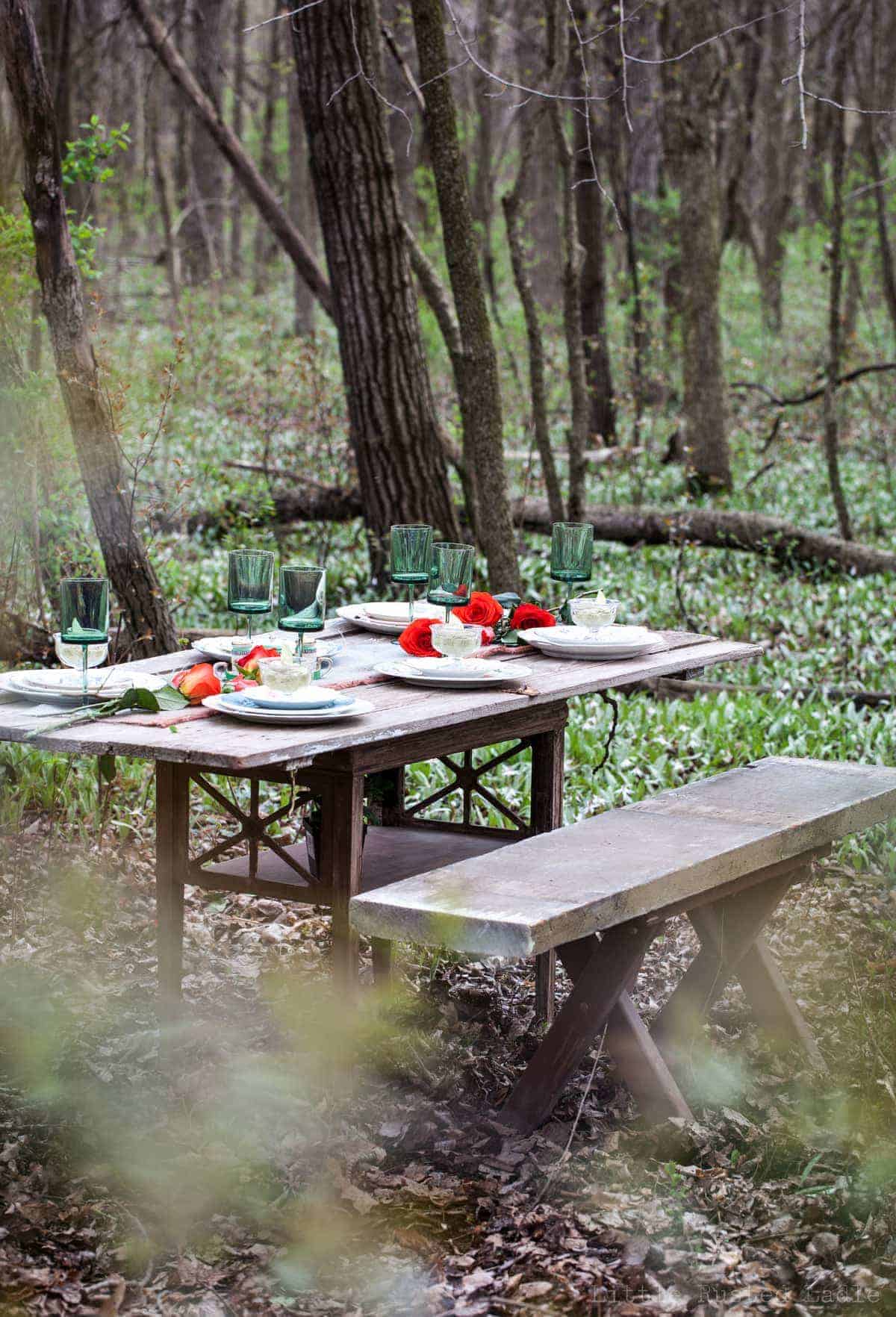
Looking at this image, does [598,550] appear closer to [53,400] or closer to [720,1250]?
[53,400]

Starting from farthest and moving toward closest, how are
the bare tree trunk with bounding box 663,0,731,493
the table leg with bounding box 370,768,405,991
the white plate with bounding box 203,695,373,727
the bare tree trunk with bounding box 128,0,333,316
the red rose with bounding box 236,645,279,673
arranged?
A: the bare tree trunk with bounding box 663,0,731,493
the bare tree trunk with bounding box 128,0,333,316
the table leg with bounding box 370,768,405,991
the red rose with bounding box 236,645,279,673
the white plate with bounding box 203,695,373,727

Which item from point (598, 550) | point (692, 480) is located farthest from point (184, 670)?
point (692, 480)

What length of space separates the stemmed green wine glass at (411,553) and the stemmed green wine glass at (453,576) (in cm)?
20

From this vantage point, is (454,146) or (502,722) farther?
(454,146)

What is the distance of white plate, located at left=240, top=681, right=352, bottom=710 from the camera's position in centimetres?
349

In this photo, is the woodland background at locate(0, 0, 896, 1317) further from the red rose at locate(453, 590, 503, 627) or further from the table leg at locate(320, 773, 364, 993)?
the red rose at locate(453, 590, 503, 627)

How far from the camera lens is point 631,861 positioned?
3512 mm

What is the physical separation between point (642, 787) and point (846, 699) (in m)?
1.54

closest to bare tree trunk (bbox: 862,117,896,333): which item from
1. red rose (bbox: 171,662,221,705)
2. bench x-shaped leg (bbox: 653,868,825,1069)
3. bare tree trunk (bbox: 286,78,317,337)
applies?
bench x-shaped leg (bbox: 653,868,825,1069)

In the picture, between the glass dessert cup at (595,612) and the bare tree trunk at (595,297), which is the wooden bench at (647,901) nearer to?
the glass dessert cup at (595,612)

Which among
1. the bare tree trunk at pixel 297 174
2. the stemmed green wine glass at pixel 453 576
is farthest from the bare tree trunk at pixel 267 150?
the stemmed green wine glass at pixel 453 576

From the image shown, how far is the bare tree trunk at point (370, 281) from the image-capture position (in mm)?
8164

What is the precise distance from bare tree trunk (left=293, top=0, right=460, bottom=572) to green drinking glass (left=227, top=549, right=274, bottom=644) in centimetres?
460

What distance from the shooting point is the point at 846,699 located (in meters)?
6.98
